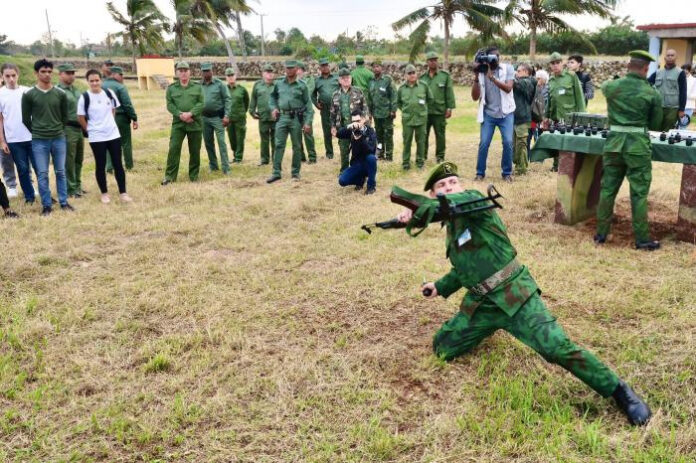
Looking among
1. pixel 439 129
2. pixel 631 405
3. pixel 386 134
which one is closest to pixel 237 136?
pixel 386 134

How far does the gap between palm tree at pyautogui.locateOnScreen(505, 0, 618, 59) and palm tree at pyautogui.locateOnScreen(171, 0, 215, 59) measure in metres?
18.6

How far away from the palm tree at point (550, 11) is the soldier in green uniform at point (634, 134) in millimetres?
17672

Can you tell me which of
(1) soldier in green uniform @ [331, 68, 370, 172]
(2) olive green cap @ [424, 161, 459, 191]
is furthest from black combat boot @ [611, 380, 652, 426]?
(1) soldier in green uniform @ [331, 68, 370, 172]

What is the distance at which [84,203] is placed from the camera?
7.72 meters

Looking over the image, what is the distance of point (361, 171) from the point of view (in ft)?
26.3

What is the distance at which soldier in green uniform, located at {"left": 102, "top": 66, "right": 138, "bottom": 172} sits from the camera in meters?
8.91

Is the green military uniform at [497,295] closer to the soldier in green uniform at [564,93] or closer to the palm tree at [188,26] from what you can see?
the soldier in green uniform at [564,93]

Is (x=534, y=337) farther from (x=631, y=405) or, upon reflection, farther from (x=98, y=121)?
(x=98, y=121)

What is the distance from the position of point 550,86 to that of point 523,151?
108 cm

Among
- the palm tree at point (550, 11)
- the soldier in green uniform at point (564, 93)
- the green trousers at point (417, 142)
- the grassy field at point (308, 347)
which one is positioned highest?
the palm tree at point (550, 11)

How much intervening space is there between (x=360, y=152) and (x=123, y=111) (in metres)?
4.11

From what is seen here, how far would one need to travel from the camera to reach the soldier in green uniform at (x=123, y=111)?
8914mm

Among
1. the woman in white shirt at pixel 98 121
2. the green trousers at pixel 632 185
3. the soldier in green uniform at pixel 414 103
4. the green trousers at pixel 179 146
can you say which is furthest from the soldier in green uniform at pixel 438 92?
the woman in white shirt at pixel 98 121

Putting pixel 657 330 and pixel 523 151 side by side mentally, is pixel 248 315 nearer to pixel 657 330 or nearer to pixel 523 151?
pixel 657 330
